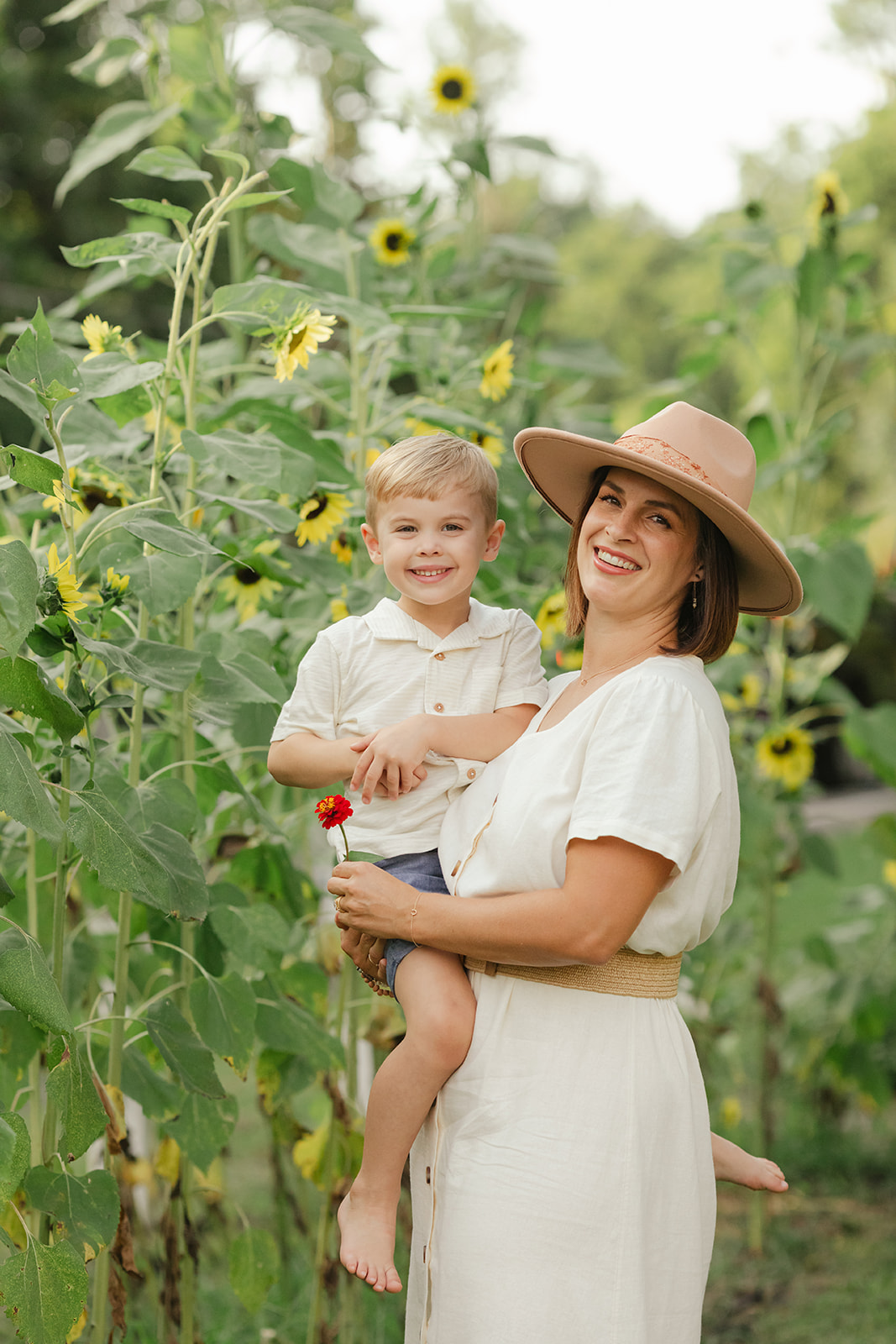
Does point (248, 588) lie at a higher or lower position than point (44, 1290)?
higher

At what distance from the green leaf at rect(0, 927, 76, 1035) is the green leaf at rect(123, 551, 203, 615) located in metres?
0.40

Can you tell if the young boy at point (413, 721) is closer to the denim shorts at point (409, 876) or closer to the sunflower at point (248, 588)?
the denim shorts at point (409, 876)

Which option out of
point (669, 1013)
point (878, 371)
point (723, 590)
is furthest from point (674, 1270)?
point (878, 371)

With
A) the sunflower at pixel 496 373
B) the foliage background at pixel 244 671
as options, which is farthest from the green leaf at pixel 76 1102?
the sunflower at pixel 496 373

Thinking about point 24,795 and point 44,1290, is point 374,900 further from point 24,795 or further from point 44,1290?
point 44,1290

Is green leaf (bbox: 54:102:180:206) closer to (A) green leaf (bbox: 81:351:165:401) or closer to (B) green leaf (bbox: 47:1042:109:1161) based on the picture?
(A) green leaf (bbox: 81:351:165:401)

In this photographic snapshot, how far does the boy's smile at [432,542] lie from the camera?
1.48 metres

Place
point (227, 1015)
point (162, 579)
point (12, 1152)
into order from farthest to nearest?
point (227, 1015) < point (162, 579) < point (12, 1152)

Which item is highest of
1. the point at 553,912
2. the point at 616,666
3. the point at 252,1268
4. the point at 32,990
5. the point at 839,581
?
the point at 839,581

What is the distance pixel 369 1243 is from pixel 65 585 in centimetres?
81

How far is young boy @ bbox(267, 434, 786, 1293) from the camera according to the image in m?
1.42

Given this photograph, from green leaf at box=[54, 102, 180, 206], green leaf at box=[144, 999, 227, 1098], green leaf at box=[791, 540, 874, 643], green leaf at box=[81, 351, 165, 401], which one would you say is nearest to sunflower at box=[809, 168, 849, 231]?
green leaf at box=[791, 540, 874, 643]

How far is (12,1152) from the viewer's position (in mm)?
1146

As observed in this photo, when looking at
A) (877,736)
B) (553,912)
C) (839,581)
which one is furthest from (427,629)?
(877,736)
